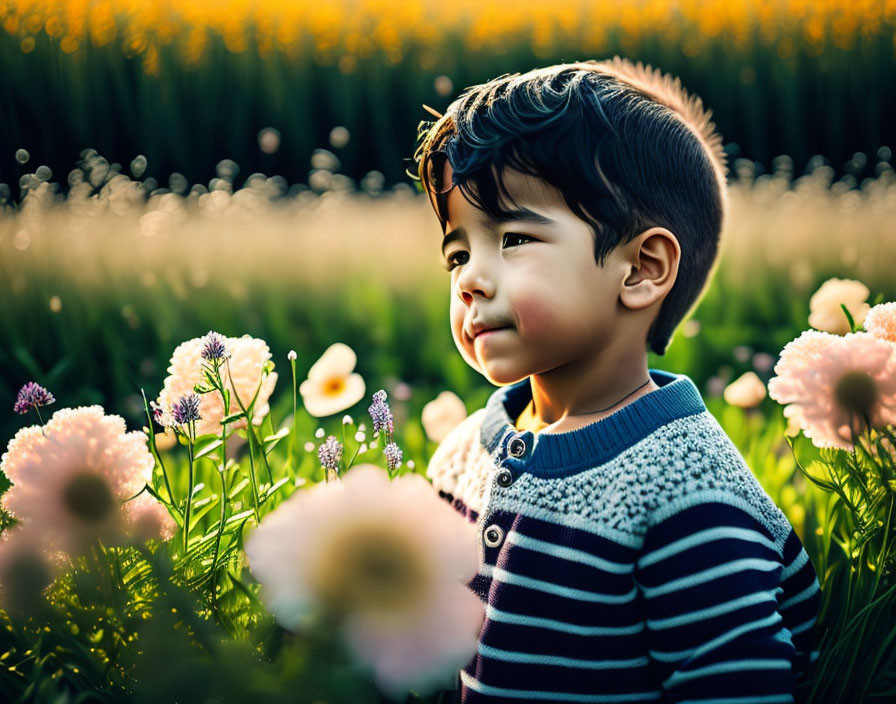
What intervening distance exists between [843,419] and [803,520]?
437 mm

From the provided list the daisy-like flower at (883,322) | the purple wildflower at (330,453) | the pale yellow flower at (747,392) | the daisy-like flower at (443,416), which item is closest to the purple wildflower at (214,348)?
the purple wildflower at (330,453)

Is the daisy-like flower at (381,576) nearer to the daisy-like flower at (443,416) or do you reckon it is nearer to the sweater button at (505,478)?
the sweater button at (505,478)

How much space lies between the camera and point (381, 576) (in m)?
0.69

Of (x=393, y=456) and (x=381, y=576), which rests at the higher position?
(x=381, y=576)

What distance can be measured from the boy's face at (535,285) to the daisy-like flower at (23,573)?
60cm

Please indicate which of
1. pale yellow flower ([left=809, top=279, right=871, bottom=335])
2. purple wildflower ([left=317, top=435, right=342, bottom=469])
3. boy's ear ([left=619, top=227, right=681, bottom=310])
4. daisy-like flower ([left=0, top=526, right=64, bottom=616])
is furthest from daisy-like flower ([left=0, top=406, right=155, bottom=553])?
pale yellow flower ([left=809, top=279, right=871, bottom=335])

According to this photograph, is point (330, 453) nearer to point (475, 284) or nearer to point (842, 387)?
point (475, 284)

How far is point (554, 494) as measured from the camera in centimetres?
110

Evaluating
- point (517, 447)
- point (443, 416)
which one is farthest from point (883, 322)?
point (443, 416)

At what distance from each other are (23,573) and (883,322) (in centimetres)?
120

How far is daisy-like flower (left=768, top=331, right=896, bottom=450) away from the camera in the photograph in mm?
1087

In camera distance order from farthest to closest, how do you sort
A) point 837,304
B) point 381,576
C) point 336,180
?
1. point 336,180
2. point 837,304
3. point 381,576

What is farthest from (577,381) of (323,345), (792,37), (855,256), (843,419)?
(792,37)

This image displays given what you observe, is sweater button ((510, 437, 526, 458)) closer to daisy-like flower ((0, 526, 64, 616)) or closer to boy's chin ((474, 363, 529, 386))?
boy's chin ((474, 363, 529, 386))
